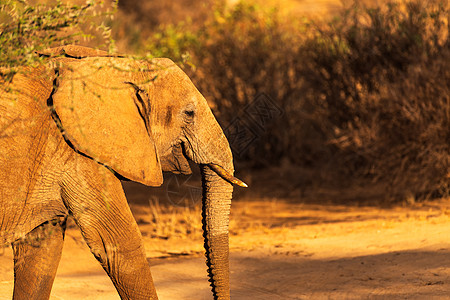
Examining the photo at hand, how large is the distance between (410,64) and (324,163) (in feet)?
11.1

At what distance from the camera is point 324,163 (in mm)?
13180

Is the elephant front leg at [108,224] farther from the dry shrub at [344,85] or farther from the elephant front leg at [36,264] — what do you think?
the dry shrub at [344,85]

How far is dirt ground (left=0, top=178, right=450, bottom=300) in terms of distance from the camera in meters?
5.87

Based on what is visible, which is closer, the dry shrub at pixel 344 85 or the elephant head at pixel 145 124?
the elephant head at pixel 145 124

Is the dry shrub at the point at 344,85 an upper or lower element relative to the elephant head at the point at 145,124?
upper

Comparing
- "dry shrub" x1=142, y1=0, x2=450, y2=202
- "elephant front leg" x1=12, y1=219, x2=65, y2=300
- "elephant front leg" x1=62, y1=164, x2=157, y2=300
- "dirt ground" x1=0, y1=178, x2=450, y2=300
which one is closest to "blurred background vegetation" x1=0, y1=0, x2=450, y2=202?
"dry shrub" x1=142, y1=0, x2=450, y2=202

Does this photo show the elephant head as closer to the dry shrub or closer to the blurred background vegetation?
the blurred background vegetation

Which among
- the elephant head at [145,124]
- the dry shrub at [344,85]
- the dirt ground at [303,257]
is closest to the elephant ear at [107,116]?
the elephant head at [145,124]

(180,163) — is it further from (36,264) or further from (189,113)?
(36,264)

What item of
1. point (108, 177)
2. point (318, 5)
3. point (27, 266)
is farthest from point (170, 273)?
point (318, 5)

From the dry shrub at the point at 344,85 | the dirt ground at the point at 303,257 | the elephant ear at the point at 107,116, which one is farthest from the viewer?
the dry shrub at the point at 344,85

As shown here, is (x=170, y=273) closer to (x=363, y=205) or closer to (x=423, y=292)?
(x=423, y=292)

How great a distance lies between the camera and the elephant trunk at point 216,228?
4.64m

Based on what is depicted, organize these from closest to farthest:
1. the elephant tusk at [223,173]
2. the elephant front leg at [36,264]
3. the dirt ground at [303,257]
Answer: the elephant tusk at [223,173] → the elephant front leg at [36,264] → the dirt ground at [303,257]
